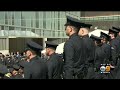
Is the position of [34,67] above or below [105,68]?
above

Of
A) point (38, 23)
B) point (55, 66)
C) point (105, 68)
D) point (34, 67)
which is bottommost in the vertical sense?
point (38, 23)

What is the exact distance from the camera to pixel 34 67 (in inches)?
145

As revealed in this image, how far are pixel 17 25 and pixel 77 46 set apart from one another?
39509 mm

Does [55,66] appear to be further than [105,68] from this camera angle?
No

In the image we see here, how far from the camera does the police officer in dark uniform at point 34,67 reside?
363 centimetres

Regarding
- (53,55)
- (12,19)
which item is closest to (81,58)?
(53,55)

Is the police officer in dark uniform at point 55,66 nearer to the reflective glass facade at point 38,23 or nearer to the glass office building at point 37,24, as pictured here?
the glass office building at point 37,24

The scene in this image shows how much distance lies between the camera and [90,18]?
4388 cm

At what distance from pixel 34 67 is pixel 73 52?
0.64 metres

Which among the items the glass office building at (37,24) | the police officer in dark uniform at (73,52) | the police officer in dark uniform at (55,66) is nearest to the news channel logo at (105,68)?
the police officer in dark uniform at (55,66)

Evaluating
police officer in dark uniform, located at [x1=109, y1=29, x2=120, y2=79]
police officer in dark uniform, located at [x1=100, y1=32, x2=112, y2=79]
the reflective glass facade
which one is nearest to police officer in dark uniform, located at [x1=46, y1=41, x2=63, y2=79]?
police officer in dark uniform, located at [x1=100, y1=32, x2=112, y2=79]

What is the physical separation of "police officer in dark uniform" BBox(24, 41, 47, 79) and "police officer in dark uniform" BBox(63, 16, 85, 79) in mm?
324

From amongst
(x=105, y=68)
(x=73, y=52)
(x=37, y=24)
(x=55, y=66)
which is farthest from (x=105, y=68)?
(x=37, y=24)

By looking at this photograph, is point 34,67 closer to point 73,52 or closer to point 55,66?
point 73,52
